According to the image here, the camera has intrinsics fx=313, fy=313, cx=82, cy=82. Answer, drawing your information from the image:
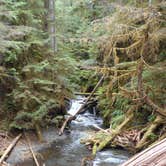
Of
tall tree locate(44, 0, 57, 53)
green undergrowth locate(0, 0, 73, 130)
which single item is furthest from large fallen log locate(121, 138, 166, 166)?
tall tree locate(44, 0, 57, 53)

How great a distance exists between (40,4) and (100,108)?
501 centimetres

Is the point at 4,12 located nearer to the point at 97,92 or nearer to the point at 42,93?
the point at 42,93

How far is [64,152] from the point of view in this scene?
8.91 metres

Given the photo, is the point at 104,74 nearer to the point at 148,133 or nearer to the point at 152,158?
the point at 148,133

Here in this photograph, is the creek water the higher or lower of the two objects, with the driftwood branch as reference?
lower

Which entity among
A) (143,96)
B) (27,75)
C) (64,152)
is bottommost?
(64,152)

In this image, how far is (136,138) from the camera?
9.09 meters

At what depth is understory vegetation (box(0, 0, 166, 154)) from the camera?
8422 millimetres

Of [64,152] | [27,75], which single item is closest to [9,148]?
[64,152]

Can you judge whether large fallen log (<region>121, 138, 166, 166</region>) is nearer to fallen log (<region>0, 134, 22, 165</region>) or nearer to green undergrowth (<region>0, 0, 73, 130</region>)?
fallen log (<region>0, 134, 22, 165</region>)

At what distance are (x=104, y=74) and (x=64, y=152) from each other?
9.08 ft

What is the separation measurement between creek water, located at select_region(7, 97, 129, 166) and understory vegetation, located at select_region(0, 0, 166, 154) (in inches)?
13.9

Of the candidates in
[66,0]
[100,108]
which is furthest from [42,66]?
[66,0]

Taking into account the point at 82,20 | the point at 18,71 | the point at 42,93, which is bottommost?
the point at 42,93
